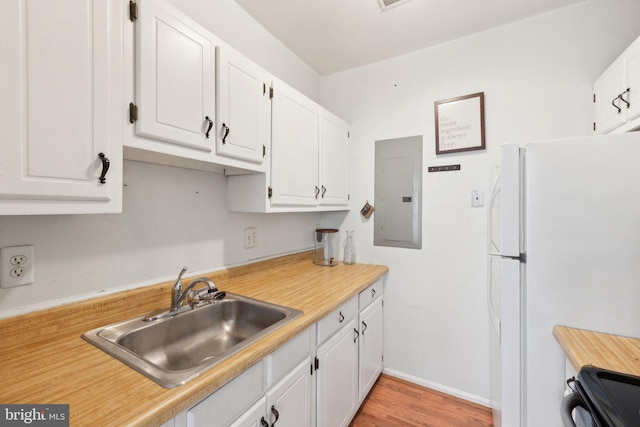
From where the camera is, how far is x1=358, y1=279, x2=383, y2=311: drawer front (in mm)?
1760

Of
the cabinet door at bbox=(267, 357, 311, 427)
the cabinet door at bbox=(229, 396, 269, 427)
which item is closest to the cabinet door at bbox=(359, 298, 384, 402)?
the cabinet door at bbox=(267, 357, 311, 427)

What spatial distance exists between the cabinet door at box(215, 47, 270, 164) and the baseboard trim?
1948 mm

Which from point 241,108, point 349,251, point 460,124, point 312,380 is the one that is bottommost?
point 312,380

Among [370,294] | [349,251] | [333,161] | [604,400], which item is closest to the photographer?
[604,400]

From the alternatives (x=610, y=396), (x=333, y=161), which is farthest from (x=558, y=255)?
(x=333, y=161)

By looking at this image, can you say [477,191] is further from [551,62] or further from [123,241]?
[123,241]

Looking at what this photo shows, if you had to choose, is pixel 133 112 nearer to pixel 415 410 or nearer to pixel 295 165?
pixel 295 165

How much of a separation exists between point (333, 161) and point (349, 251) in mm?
751

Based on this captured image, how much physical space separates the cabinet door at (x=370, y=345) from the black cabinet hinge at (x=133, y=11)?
1787mm

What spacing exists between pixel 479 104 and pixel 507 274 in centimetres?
127

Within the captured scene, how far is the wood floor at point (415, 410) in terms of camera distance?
1682 mm

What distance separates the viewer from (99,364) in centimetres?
79

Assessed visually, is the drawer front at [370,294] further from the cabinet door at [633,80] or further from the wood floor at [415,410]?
the cabinet door at [633,80]

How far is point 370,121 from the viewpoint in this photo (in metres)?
2.28
